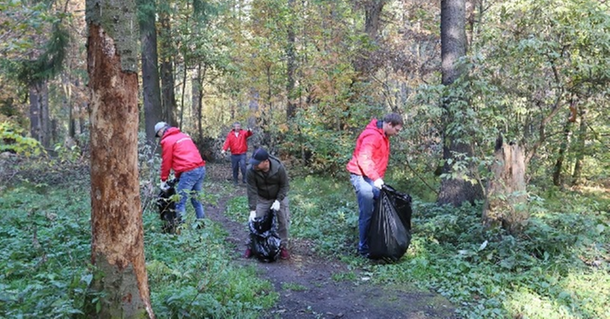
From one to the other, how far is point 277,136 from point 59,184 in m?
6.23

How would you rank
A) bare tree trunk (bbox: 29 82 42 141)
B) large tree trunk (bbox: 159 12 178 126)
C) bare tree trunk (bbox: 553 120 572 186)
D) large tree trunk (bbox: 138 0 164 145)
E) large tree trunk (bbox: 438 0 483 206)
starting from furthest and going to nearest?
bare tree trunk (bbox: 29 82 42 141), large tree trunk (bbox: 159 12 178 126), large tree trunk (bbox: 138 0 164 145), large tree trunk (bbox: 438 0 483 206), bare tree trunk (bbox: 553 120 572 186)

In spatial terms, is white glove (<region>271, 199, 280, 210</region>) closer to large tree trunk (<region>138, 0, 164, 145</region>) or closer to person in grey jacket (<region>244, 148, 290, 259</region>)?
person in grey jacket (<region>244, 148, 290, 259</region>)

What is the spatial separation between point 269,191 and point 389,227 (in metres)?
1.67

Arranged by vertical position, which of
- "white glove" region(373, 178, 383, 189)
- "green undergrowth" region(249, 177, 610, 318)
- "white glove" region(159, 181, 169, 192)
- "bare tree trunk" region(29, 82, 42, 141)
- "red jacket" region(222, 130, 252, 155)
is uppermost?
"bare tree trunk" region(29, 82, 42, 141)

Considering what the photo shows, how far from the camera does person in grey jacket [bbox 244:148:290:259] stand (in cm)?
586

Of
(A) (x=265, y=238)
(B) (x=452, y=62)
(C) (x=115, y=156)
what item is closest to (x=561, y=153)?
(B) (x=452, y=62)

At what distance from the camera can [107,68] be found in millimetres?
2805

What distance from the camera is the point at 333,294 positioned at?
482 cm

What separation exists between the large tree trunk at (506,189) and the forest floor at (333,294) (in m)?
1.60

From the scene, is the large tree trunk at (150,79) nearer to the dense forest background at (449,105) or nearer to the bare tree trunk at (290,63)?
the dense forest background at (449,105)

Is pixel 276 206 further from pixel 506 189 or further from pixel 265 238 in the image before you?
pixel 506 189

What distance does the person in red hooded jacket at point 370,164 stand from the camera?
19.2 ft

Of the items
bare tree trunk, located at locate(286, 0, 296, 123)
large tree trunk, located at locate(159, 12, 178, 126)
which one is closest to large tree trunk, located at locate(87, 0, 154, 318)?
bare tree trunk, located at locate(286, 0, 296, 123)

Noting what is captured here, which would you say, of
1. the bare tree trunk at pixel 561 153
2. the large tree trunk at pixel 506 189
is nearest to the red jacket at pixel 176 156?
the large tree trunk at pixel 506 189
